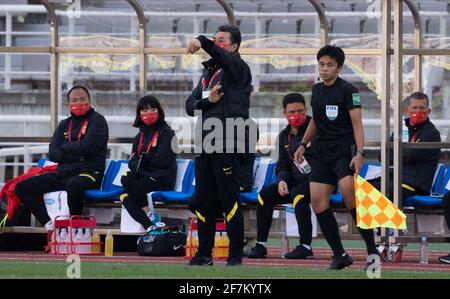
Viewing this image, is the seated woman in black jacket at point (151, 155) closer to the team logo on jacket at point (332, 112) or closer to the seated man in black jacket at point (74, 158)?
the seated man in black jacket at point (74, 158)

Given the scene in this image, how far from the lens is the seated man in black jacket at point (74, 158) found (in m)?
16.3

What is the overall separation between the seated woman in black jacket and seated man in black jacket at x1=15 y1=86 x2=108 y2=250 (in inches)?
15.6

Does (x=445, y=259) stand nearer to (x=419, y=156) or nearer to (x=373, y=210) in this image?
(x=419, y=156)

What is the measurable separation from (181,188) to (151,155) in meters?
0.51

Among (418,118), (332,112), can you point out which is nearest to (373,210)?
(332,112)

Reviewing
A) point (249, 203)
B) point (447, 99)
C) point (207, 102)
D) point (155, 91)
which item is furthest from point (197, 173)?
point (155, 91)

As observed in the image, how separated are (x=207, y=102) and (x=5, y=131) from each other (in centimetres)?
966

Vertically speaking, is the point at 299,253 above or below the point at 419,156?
below

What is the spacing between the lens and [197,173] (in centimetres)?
1341

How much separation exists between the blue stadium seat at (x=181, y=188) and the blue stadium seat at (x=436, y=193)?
2.33 metres

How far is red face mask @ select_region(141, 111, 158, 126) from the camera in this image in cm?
1627

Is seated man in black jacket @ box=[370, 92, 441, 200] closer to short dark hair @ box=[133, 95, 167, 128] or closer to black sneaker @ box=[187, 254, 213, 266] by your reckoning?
short dark hair @ box=[133, 95, 167, 128]

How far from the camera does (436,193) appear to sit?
1562 centimetres

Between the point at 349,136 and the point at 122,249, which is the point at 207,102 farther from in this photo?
the point at 122,249
